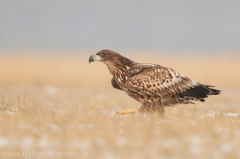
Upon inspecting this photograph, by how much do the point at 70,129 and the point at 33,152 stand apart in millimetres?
1248

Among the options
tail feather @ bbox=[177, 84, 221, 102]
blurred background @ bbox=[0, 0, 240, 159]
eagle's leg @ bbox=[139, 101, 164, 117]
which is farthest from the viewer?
tail feather @ bbox=[177, 84, 221, 102]

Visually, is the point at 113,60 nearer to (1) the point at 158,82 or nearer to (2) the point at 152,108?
(1) the point at 158,82

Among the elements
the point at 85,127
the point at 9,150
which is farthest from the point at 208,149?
the point at 9,150

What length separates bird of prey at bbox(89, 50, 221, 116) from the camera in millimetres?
7891

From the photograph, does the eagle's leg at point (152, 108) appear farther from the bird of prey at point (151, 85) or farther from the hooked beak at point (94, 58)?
the hooked beak at point (94, 58)

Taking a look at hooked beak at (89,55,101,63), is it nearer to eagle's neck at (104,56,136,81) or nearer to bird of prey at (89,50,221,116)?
bird of prey at (89,50,221,116)

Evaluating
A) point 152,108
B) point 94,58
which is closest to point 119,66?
point 94,58

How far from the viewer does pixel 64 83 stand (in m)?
19.2

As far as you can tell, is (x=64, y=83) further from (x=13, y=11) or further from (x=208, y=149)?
(x=13, y=11)

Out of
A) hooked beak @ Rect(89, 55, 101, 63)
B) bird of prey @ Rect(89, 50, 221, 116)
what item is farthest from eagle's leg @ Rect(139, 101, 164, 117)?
hooked beak @ Rect(89, 55, 101, 63)

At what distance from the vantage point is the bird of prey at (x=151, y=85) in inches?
311

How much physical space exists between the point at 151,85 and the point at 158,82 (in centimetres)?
19

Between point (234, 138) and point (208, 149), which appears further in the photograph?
point (234, 138)

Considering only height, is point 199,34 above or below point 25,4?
below
